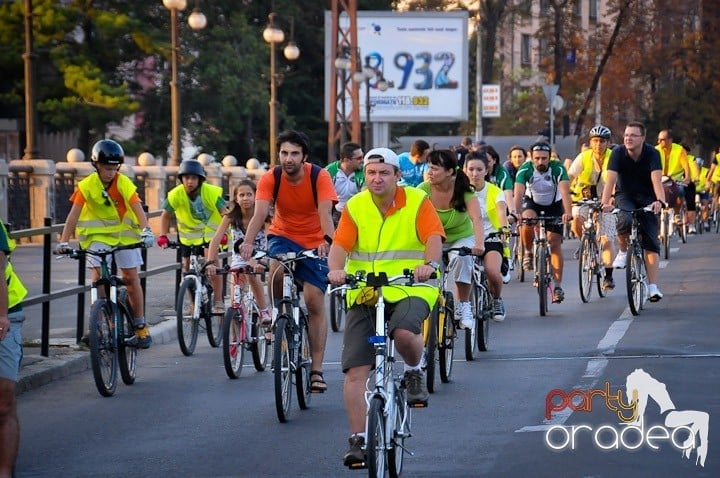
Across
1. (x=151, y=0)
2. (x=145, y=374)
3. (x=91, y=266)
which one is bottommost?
(x=145, y=374)

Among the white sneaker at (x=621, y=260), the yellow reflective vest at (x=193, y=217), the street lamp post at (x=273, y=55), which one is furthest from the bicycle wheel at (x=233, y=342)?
the street lamp post at (x=273, y=55)

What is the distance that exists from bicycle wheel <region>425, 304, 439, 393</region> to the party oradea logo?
86cm

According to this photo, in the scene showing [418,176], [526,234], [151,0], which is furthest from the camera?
[151,0]

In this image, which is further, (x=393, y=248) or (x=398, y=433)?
(x=393, y=248)

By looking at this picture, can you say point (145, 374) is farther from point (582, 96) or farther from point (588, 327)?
point (582, 96)

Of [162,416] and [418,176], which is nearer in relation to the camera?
[162,416]

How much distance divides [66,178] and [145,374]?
19.8 m

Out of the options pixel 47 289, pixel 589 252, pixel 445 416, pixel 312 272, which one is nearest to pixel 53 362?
pixel 47 289

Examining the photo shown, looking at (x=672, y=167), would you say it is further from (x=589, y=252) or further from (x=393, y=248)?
(x=393, y=248)

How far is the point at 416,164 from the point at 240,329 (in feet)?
40.8

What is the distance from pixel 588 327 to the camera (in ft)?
53.6

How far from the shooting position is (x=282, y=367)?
11.2 m

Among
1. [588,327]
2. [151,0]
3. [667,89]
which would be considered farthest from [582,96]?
[588,327]

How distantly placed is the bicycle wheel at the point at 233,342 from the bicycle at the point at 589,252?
20.1 ft
